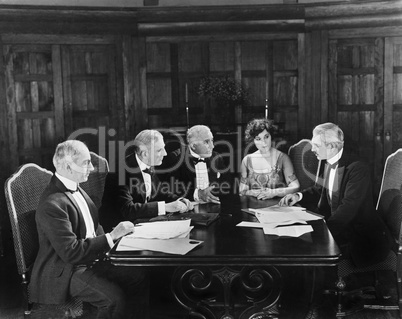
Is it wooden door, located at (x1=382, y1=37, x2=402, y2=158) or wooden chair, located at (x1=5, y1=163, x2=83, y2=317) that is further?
wooden door, located at (x1=382, y1=37, x2=402, y2=158)

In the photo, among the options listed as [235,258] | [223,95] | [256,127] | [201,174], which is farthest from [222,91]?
[235,258]

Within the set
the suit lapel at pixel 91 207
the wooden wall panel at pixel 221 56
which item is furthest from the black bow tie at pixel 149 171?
the wooden wall panel at pixel 221 56

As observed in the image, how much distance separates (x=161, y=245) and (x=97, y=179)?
1.55m

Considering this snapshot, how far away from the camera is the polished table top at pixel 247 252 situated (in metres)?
2.26

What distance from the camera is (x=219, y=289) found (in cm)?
326

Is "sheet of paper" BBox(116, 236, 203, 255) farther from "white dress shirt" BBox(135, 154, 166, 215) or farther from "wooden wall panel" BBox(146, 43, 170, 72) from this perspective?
"wooden wall panel" BBox(146, 43, 170, 72)

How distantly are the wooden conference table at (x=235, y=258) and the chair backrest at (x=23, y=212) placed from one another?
604 millimetres

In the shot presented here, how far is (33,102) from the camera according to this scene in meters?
5.08

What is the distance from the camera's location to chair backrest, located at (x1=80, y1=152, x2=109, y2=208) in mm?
3791

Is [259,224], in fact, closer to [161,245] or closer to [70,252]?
[161,245]

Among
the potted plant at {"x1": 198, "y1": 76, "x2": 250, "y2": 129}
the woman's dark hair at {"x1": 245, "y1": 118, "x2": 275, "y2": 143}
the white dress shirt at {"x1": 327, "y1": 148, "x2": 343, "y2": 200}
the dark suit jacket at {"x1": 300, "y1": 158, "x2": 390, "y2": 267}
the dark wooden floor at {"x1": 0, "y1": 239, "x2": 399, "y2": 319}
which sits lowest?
the dark wooden floor at {"x1": 0, "y1": 239, "x2": 399, "y2": 319}

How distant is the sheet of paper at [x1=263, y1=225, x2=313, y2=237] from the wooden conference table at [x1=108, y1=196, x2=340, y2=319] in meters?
0.03

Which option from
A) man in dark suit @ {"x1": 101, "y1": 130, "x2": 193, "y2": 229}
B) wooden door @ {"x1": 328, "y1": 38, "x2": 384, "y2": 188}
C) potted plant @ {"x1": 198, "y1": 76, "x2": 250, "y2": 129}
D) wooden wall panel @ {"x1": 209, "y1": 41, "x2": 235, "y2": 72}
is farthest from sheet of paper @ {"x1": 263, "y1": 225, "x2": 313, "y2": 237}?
wooden wall panel @ {"x1": 209, "y1": 41, "x2": 235, "y2": 72}

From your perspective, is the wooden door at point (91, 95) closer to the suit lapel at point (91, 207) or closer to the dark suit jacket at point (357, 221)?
the suit lapel at point (91, 207)
